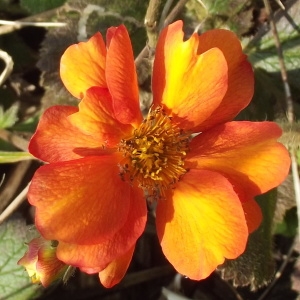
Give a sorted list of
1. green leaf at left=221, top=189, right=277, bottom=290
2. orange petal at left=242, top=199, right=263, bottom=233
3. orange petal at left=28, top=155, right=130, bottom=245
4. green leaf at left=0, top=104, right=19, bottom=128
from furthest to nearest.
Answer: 1. green leaf at left=0, top=104, right=19, bottom=128
2. green leaf at left=221, top=189, right=277, bottom=290
3. orange petal at left=242, top=199, right=263, bottom=233
4. orange petal at left=28, top=155, right=130, bottom=245

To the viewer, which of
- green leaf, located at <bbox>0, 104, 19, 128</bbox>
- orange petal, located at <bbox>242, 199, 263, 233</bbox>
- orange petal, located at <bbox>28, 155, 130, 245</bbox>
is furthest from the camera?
green leaf, located at <bbox>0, 104, 19, 128</bbox>

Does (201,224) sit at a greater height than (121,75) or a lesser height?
lesser

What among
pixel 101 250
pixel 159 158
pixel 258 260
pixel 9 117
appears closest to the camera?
pixel 101 250

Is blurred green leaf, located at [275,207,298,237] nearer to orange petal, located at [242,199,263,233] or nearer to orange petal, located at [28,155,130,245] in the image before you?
orange petal, located at [242,199,263,233]

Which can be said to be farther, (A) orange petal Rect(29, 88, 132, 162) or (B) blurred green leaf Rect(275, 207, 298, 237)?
(B) blurred green leaf Rect(275, 207, 298, 237)

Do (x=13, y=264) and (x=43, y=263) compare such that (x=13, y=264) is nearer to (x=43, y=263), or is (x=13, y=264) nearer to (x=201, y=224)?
(x=43, y=263)

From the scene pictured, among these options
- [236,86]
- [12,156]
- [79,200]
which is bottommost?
[12,156]

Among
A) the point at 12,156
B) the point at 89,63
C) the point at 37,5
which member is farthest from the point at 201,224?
the point at 37,5

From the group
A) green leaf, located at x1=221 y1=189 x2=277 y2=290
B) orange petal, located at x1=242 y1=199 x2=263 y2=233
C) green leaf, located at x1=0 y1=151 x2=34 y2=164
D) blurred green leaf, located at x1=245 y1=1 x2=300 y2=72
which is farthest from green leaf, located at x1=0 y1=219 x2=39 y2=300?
blurred green leaf, located at x1=245 y1=1 x2=300 y2=72
